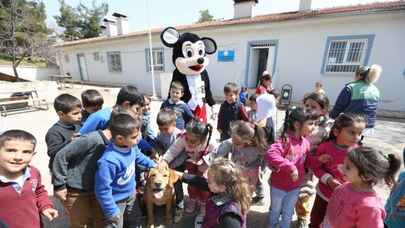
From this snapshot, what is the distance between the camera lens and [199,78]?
11.2 feet

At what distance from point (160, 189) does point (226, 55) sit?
8754mm

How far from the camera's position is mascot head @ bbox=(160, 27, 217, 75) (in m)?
3.25

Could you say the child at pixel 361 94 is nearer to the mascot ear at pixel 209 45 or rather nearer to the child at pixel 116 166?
the mascot ear at pixel 209 45

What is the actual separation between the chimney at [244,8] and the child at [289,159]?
9852 millimetres

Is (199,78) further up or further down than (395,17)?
further down

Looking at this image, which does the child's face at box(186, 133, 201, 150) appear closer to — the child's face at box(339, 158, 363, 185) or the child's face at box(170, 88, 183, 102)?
the child's face at box(170, 88, 183, 102)

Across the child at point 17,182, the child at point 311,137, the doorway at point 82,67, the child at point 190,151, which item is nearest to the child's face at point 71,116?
the child at point 17,182

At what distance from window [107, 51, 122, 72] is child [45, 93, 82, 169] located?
45.6 feet

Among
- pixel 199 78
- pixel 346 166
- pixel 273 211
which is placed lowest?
pixel 273 211

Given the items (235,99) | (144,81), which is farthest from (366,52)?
(144,81)

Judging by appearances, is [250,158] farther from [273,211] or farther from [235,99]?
[235,99]

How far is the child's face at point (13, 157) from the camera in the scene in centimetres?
123

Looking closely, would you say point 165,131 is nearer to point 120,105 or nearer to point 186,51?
point 120,105

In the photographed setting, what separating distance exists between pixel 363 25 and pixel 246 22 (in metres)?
3.98
